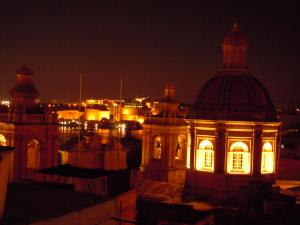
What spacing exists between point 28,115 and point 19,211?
2517 centimetres

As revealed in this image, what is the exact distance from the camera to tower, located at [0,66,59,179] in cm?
3397

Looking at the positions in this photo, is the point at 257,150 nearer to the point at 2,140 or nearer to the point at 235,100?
the point at 235,100

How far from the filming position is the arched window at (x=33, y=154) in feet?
115

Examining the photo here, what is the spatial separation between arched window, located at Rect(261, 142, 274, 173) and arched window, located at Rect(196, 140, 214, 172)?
349 cm

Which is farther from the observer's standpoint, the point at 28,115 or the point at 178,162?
the point at 178,162

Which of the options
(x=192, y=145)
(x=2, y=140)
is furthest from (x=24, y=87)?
(x=192, y=145)

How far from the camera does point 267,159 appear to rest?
34.3 meters

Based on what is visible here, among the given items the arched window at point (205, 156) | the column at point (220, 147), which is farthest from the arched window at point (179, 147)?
the column at point (220, 147)

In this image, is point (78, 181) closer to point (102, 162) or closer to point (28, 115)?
point (28, 115)

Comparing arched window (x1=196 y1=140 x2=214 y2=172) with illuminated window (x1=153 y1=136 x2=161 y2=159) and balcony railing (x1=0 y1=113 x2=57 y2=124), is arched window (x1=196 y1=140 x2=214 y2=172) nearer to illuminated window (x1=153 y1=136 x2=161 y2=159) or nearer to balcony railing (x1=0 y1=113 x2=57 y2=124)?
illuminated window (x1=153 y1=136 x2=161 y2=159)

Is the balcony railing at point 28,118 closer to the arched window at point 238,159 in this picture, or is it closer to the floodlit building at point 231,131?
the floodlit building at point 231,131

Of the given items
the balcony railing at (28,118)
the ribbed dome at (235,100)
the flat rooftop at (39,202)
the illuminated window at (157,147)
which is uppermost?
the ribbed dome at (235,100)

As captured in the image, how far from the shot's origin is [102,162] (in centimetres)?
4200

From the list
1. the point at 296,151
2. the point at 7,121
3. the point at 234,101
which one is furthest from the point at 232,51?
the point at 296,151
